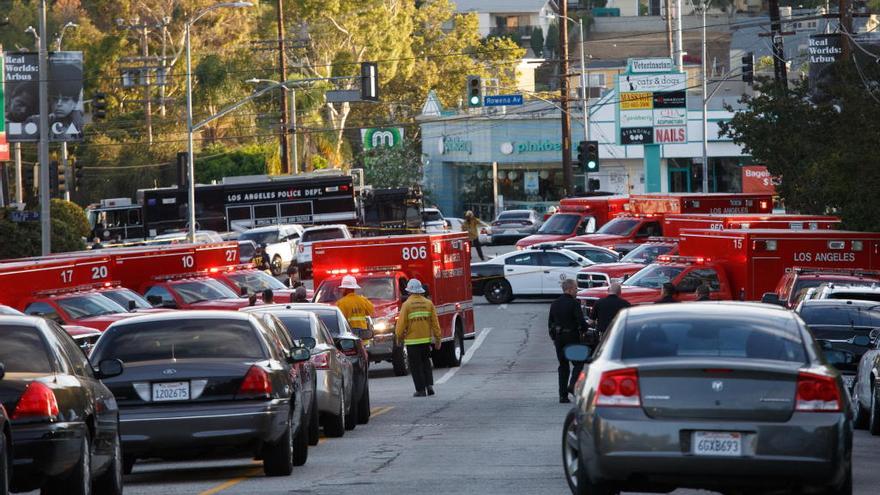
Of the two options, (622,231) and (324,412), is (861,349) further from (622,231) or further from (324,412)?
(622,231)

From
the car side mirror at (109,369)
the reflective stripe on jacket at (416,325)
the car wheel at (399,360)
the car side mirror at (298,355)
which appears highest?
the car side mirror at (109,369)

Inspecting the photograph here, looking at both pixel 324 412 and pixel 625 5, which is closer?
pixel 324 412

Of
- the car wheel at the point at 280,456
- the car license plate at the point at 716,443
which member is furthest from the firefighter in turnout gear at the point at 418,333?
the car license plate at the point at 716,443

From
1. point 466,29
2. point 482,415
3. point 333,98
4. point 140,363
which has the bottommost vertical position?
point 482,415

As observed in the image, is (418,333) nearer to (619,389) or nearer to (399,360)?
(399,360)

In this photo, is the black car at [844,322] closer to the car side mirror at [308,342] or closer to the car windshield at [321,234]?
the car side mirror at [308,342]

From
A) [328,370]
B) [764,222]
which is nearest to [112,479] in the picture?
[328,370]

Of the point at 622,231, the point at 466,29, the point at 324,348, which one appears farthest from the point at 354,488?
the point at 466,29

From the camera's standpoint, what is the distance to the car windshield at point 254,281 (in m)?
37.8

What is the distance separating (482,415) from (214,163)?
75.2 metres

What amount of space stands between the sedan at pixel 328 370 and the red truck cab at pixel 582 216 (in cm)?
3570

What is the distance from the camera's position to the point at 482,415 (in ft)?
69.8

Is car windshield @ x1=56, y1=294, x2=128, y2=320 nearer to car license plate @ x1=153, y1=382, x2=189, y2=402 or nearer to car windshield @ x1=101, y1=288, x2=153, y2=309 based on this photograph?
car windshield @ x1=101, y1=288, x2=153, y2=309

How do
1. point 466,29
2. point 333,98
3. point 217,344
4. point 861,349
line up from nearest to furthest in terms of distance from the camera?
point 217,344 → point 861,349 → point 333,98 → point 466,29
